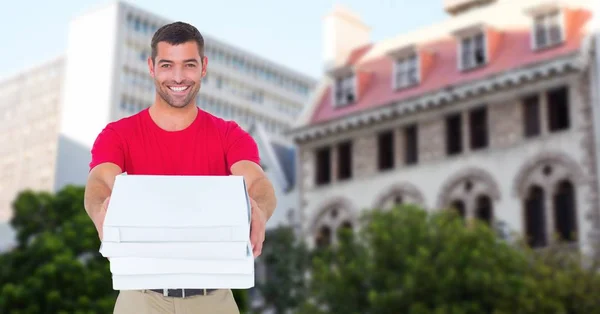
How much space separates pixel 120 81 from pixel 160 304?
81.1 meters

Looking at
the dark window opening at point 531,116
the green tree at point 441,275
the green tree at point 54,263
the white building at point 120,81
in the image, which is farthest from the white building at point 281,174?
the white building at point 120,81

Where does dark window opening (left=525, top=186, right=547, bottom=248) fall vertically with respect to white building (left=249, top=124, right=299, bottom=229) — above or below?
below

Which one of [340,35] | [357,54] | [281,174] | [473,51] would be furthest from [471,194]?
[340,35]

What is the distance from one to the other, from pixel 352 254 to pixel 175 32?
2578 centimetres

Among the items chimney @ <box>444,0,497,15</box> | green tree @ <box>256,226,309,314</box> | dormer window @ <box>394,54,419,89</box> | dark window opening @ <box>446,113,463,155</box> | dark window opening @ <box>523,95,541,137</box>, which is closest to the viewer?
dark window opening @ <box>523,95,541,137</box>

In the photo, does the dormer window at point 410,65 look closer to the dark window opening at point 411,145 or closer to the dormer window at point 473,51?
the dormer window at point 473,51

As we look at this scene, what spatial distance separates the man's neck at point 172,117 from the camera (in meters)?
5.36

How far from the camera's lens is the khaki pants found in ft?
16.7

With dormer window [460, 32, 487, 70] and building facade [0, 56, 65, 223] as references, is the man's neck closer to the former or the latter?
dormer window [460, 32, 487, 70]

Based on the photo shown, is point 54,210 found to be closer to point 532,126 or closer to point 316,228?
point 316,228

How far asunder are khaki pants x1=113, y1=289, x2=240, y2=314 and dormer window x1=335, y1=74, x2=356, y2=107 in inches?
1487

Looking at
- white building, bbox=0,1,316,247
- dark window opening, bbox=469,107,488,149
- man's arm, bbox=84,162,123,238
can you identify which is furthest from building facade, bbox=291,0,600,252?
white building, bbox=0,1,316,247

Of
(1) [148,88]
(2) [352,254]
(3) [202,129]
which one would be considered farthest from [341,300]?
(1) [148,88]

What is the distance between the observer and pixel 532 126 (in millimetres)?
35000
